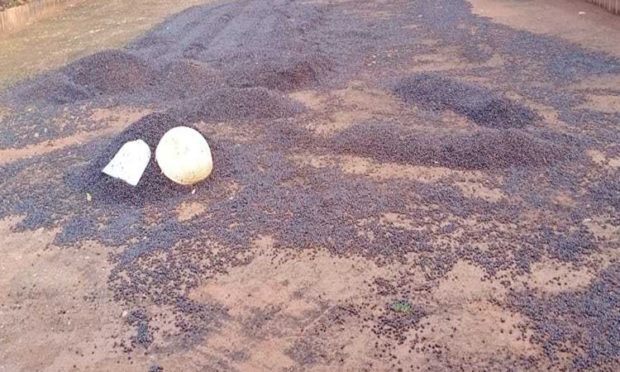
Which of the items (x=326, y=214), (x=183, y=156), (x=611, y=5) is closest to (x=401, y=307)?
(x=326, y=214)

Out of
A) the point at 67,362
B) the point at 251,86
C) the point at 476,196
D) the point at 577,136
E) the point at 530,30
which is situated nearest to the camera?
the point at 67,362

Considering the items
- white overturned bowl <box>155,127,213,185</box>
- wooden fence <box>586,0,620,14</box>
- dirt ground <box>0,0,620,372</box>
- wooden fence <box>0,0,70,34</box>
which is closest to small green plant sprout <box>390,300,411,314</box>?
dirt ground <box>0,0,620,372</box>

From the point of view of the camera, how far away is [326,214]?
16.8 ft

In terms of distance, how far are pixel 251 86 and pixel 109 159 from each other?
2.77 m

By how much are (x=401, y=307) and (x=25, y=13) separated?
38.7 ft

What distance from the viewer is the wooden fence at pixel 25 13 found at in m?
11.8

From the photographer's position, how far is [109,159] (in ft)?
19.4

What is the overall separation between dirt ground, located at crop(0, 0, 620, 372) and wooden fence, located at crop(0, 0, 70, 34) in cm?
314

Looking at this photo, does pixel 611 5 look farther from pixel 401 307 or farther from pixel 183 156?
pixel 401 307

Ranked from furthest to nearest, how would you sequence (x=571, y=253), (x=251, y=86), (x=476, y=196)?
(x=251, y=86)
(x=476, y=196)
(x=571, y=253)

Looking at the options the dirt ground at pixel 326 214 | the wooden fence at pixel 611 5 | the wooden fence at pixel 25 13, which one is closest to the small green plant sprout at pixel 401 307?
the dirt ground at pixel 326 214

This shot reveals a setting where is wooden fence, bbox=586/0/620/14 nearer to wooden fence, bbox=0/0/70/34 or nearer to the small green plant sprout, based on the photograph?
the small green plant sprout

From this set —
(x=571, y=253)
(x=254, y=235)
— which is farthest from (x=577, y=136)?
(x=254, y=235)

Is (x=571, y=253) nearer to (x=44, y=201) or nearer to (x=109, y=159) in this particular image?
(x=109, y=159)
